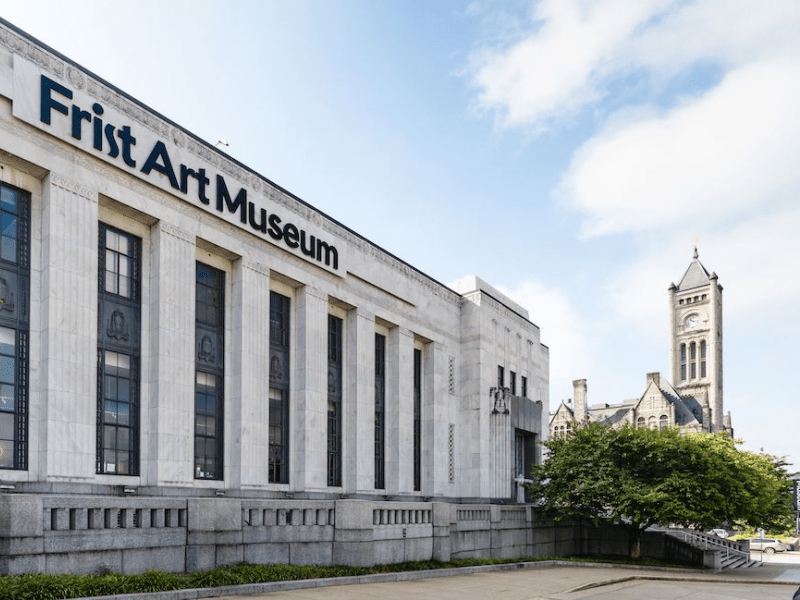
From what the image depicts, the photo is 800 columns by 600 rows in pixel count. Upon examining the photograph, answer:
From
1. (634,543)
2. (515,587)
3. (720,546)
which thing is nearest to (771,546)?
(720,546)

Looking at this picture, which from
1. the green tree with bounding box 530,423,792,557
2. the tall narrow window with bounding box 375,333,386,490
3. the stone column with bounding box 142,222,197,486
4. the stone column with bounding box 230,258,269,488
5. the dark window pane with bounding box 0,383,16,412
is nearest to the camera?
the dark window pane with bounding box 0,383,16,412

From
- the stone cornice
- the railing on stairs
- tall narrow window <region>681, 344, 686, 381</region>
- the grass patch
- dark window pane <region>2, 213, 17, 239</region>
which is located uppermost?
the stone cornice

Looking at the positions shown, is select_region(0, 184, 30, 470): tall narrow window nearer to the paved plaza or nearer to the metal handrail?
the paved plaza

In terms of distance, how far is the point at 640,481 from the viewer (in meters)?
35.9

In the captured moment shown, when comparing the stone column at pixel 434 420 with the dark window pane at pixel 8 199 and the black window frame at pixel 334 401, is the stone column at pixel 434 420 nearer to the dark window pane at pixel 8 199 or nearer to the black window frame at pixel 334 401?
the black window frame at pixel 334 401

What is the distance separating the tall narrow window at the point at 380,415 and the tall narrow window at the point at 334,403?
2836 mm

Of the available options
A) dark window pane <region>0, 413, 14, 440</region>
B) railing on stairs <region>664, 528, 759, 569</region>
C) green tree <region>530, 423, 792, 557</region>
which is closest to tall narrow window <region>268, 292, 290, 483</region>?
dark window pane <region>0, 413, 14, 440</region>

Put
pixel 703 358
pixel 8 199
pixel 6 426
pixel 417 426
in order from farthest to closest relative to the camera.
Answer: pixel 703 358 < pixel 417 426 < pixel 8 199 < pixel 6 426

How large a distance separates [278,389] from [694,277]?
11453 cm

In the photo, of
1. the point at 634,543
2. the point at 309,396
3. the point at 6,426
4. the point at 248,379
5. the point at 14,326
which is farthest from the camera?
the point at 634,543

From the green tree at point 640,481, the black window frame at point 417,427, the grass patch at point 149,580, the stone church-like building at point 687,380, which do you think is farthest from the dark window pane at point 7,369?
the stone church-like building at point 687,380

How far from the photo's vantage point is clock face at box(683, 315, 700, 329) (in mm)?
122688

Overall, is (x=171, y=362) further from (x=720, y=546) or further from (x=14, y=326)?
(x=720, y=546)

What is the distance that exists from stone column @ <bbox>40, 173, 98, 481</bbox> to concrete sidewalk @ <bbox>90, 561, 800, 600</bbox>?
6.07m
